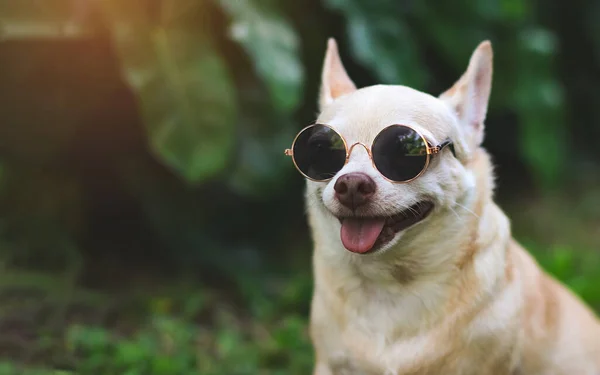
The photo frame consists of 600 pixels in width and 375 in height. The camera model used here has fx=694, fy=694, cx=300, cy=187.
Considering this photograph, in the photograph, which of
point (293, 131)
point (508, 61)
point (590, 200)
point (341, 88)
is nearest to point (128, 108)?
point (293, 131)

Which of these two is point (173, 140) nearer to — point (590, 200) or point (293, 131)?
point (293, 131)

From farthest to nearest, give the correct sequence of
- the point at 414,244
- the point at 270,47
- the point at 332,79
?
1. the point at 270,47
2. the point at 332,79
3. the point at 414,244

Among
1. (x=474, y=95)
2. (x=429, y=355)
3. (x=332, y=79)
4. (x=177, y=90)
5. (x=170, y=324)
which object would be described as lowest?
(x=429, y=355)

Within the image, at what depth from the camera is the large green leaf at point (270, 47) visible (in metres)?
3.72

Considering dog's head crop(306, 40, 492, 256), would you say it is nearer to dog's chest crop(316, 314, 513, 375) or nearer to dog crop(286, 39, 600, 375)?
dog crop(286, 39, 600, 375)

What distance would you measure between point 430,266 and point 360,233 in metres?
0.33

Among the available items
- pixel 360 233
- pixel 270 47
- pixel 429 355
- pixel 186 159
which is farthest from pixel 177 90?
pixel 429 355

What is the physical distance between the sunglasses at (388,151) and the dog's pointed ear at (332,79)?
1.24 ft

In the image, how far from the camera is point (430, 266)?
2.41 metres

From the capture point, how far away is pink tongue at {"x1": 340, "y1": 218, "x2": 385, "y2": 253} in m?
2.21

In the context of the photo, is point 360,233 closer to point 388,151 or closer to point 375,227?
point 375,227

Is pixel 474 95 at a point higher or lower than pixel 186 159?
lower

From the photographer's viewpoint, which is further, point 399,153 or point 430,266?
point 430,266

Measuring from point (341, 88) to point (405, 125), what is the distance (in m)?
0.53
